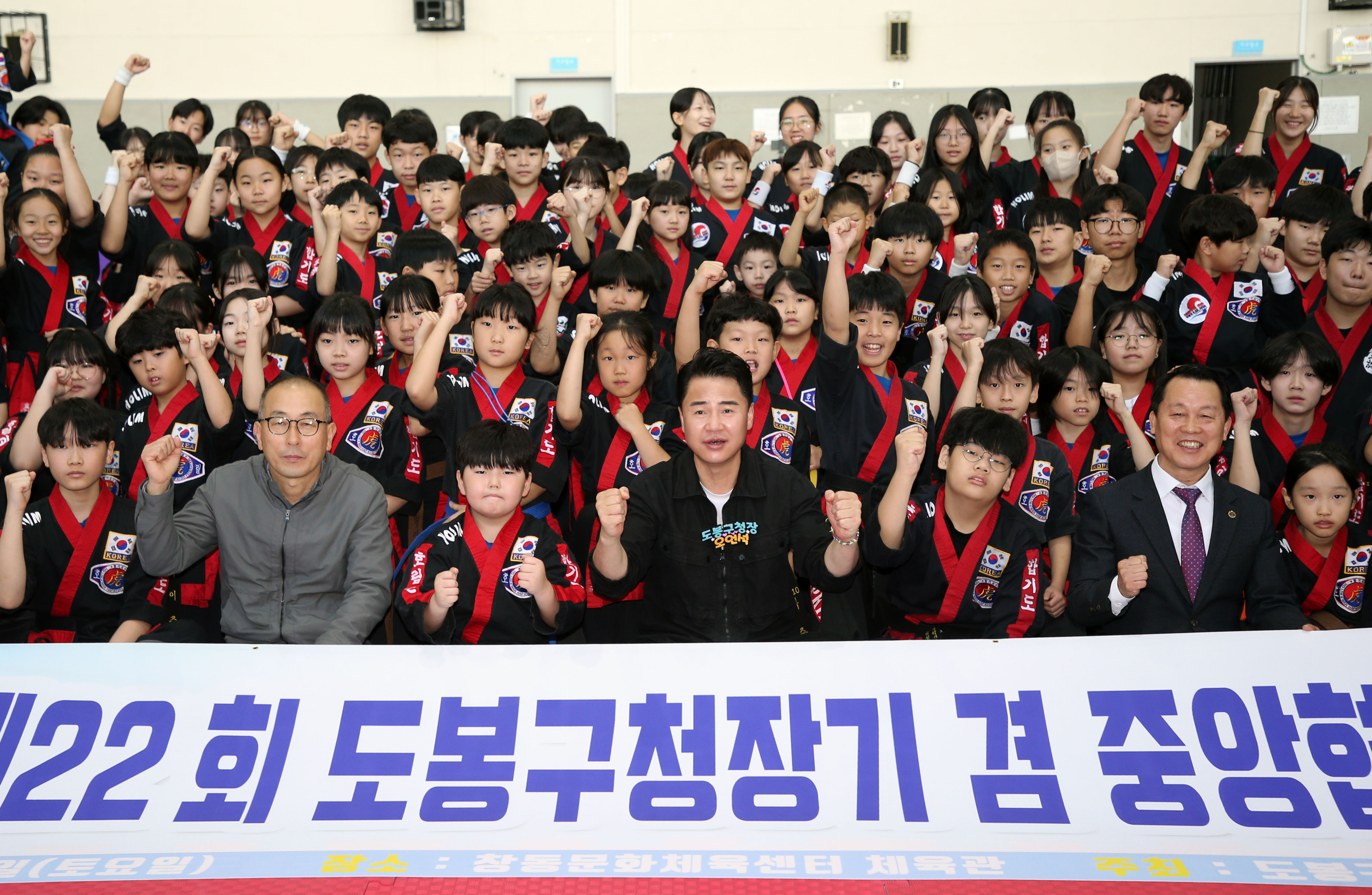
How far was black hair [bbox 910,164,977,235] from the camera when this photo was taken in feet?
20.7

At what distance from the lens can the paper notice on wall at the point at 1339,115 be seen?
9844mm

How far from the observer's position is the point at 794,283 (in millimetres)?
4918

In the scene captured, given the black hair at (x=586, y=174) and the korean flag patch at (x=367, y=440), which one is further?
the black hair at (x=586, y=174)

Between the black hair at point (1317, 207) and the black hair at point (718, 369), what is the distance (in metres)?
3.77

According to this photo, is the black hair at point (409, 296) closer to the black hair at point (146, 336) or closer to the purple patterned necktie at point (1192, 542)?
the black hair at point (146, 336)

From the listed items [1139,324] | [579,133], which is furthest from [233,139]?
[1139,324]

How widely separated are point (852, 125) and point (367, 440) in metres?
7.17

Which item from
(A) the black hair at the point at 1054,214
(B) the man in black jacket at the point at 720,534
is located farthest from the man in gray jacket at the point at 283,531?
(A) the black hair at the point at 1054,214

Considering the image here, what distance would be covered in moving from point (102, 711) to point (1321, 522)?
387 cm

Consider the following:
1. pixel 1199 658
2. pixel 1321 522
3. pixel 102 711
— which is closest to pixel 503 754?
pixel 102 711

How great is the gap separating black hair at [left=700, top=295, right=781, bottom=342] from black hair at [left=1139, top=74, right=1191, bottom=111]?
4.03m

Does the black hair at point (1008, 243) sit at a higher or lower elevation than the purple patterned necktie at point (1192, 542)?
higher

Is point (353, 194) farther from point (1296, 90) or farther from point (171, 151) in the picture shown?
point (1296, 90)

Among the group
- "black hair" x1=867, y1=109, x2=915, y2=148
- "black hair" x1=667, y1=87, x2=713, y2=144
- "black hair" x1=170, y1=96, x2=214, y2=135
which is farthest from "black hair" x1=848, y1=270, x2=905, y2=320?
"black hair" x1=170, y1=96, x2=214, y2=135
